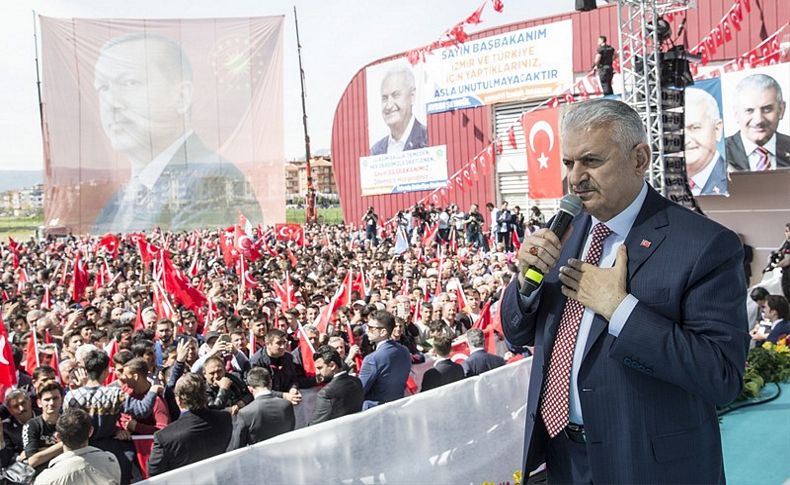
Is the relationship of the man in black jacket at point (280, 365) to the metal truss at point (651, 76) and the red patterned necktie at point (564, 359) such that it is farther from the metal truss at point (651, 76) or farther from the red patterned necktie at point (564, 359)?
the metal truss at point (651, 76)

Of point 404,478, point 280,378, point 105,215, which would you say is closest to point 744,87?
point 280,378

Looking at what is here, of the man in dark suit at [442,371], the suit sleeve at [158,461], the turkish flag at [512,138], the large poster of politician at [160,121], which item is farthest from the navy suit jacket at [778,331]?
the large poster of politician at [160,121]

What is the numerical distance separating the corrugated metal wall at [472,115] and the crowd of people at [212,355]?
10.7 meters

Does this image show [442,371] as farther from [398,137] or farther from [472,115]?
[398,137]

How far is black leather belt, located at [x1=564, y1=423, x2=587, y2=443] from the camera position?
207 cm

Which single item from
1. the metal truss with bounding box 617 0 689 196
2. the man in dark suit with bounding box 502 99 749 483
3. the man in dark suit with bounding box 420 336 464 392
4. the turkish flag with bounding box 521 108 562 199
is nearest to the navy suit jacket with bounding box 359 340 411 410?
the man in dark suit with bounding box 420 336 464 392

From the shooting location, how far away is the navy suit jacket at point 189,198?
33.1m

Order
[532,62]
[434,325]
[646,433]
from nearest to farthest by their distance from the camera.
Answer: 1. [646,433]
2. [434,325]
3. [532,62]

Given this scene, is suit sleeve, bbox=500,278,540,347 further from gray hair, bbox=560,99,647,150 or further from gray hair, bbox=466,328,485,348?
gray hair, bbox=466,328,485,348

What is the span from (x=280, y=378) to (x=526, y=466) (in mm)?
5150

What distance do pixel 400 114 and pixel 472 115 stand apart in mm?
3779

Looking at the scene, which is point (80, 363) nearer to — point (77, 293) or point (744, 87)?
point (77, 293)

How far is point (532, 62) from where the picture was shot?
2558cm

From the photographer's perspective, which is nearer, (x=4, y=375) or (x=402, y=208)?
(x=4, y=375)
